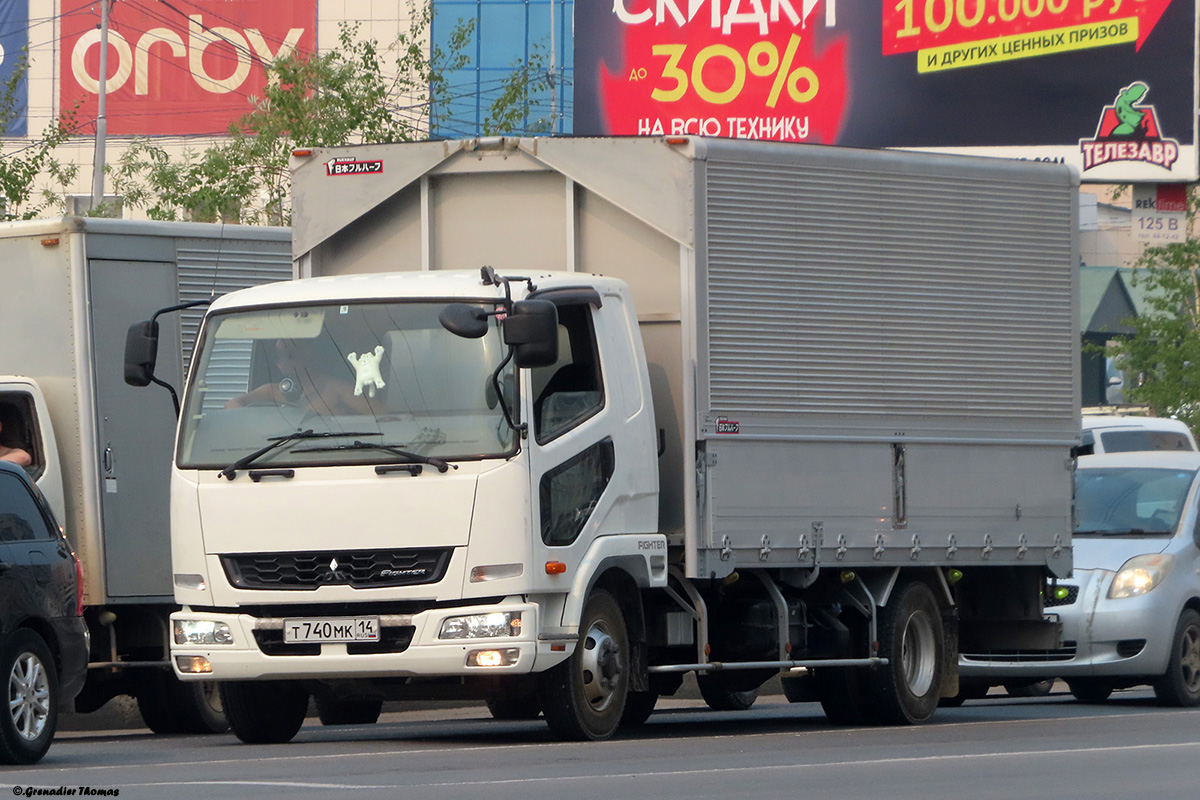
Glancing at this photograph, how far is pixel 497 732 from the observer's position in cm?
1395

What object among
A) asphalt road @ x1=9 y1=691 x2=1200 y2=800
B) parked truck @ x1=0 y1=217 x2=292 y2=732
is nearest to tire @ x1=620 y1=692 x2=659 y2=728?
asphalt road @ x1=9 y1=691 x2=1200 y2=800

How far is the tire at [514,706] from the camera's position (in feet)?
39.8

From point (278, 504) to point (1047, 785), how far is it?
430cm

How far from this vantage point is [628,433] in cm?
1234

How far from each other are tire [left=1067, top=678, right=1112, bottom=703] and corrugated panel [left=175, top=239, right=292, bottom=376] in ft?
22.4

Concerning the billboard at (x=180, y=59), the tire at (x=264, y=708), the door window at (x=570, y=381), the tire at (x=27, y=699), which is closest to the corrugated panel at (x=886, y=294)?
the door window at (x=570, y=381)

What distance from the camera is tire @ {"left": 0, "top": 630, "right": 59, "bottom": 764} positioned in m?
11.0

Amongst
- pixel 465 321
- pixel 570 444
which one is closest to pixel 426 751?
pixel 570 444

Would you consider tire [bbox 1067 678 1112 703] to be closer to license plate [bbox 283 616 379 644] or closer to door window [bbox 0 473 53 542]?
license plate [bbox 283 616 379 644]

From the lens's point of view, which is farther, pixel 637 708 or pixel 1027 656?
pixel 1027 656

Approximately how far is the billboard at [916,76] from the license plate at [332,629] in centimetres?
1443

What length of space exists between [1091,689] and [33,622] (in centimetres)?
894

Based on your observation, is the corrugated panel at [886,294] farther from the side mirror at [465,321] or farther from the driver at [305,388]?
the driver at [305,388]

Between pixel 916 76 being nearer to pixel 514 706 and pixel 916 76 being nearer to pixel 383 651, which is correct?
pixel 514 706
